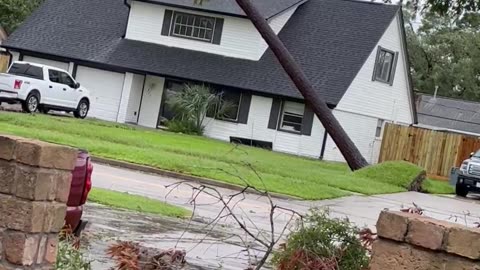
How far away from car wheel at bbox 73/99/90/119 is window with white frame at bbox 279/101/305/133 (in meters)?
7.97

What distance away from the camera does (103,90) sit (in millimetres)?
39562

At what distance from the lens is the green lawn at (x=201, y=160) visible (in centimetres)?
2194

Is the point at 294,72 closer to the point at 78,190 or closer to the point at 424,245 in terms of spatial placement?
the point at 78,190

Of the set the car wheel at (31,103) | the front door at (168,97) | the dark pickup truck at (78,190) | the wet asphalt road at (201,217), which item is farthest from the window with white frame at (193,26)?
the dark pickup truck at (78,190)

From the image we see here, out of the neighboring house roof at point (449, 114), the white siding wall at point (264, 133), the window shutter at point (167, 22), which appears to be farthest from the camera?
the neighboring house roof at point (449, 114)

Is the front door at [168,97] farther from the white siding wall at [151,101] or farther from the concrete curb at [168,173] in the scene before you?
the concrete curb at [168,173]

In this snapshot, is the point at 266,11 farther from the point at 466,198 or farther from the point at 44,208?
the point at 44,208

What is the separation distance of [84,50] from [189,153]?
15.3 meters

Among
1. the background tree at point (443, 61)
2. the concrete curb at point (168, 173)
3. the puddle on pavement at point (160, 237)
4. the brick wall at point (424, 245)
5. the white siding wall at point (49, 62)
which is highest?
the background tree at point (443, 61)

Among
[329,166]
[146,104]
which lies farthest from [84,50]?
[329,166]

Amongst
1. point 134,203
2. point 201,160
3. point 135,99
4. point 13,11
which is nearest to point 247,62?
point 135,99

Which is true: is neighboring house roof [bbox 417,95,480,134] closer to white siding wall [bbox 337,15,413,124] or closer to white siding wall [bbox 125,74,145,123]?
white siding wall [bbox 337,15,413,124]

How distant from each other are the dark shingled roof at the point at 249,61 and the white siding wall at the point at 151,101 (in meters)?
0.96

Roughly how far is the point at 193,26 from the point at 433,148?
1147cm
